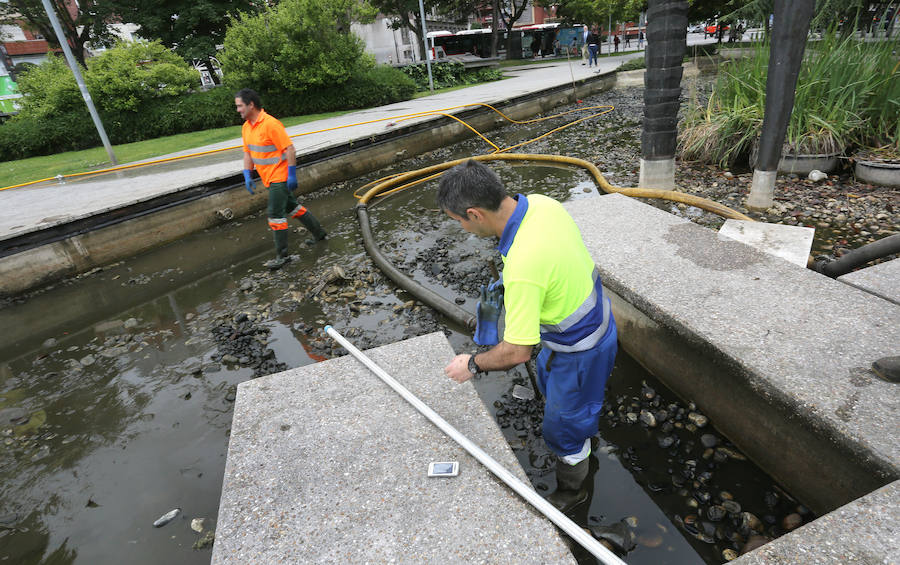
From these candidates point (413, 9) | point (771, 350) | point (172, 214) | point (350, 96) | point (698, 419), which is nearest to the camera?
point (771, 350)

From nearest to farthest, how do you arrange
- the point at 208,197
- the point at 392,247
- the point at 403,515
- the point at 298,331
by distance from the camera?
the point at 403,515 → the point at 298,331 → the point at 392,247 → the point at 208,197

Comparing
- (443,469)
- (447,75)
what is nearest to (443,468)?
(443,469)

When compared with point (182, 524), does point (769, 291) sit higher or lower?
higher

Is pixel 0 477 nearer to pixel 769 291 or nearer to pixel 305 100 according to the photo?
pixel 769 291

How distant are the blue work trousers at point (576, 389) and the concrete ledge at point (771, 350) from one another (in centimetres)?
74

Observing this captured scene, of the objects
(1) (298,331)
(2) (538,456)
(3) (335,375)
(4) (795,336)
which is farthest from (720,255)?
(1) (298,331)

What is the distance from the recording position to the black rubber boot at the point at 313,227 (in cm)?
611

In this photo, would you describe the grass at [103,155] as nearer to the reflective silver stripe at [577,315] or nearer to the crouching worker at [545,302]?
the crouching worker at [545,302]

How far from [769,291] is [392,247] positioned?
438 centimetres

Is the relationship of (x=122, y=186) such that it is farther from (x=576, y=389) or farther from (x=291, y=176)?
(x=576, y=389)

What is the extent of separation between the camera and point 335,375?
2.47 metres

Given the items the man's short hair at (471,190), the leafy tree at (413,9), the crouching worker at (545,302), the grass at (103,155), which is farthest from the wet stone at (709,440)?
the leafy tree at (413,9)

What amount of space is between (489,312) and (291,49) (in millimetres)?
14589

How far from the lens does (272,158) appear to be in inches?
215
